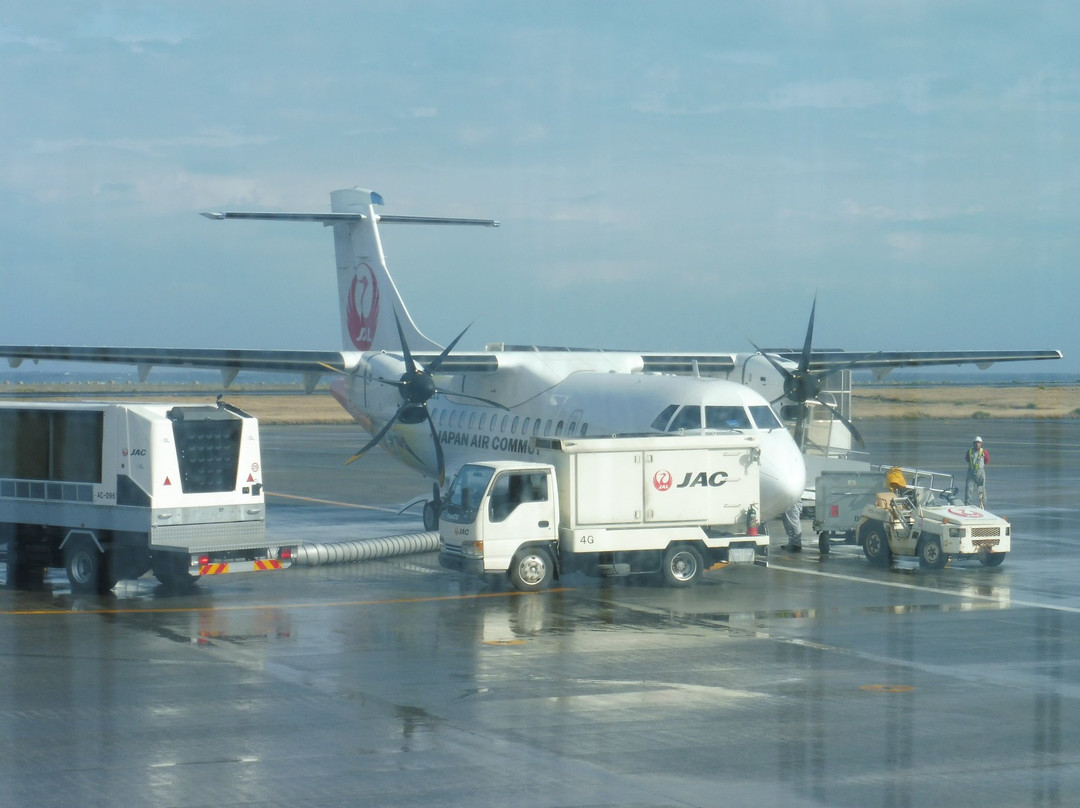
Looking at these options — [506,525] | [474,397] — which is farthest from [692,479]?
[474,397]

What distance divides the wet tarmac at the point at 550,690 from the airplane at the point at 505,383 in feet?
8.81

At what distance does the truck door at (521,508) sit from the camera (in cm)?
1733

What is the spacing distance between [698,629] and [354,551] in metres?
7.75

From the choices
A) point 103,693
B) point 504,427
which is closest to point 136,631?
point 103,693

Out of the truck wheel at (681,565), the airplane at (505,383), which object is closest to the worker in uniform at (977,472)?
the airplane at (505,383)

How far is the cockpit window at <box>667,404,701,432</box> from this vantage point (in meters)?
20.3

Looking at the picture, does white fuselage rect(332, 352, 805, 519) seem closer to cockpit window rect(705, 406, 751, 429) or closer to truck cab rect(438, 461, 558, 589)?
cockpit window rect(705, 406, 751, 429)

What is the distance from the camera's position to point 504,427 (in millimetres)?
25453

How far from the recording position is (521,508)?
1738 centimetres

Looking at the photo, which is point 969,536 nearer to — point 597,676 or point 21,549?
point 597,676

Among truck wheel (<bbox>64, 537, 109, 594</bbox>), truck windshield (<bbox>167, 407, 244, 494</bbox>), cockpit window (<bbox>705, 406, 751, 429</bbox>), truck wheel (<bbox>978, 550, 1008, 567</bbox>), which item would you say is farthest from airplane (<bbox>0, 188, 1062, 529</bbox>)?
truck wheel (<bbox>64, 537, 109, 594</bbox>)

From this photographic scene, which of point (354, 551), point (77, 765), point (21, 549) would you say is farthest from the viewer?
point (354, 551)

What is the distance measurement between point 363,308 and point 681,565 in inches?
637

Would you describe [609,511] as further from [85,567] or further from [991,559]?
[85,567]
